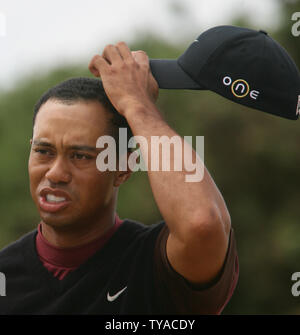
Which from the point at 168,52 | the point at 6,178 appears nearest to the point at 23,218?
the point at 6,178

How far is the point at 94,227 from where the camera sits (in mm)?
3189

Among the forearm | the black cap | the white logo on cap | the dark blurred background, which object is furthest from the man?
the dark blurred background

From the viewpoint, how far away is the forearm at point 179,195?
2.67 meters

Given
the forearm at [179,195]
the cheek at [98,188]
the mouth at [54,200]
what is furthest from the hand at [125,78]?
the mouth at [54,200]

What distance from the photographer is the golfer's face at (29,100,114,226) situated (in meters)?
3.01

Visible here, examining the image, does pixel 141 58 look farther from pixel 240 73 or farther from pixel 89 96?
pixel 240 73

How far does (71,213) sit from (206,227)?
0.71 metres

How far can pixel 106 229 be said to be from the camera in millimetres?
3248

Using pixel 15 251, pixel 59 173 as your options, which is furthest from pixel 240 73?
pixel 15 251

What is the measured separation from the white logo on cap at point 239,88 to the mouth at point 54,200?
0.91m

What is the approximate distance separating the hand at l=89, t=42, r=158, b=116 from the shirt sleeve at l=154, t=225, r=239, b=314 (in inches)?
25.0

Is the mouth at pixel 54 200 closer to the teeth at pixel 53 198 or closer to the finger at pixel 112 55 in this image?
the teeth at pixel 53 198
